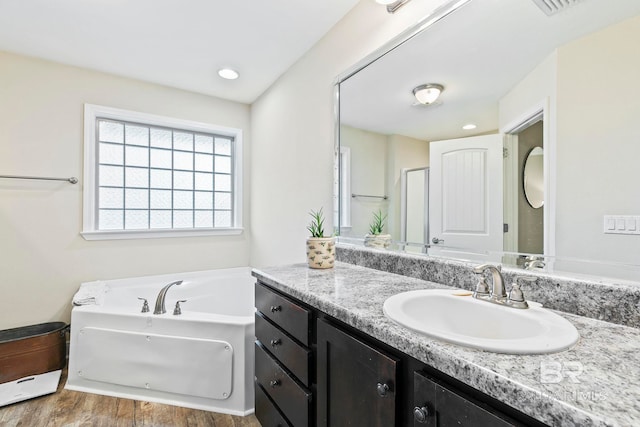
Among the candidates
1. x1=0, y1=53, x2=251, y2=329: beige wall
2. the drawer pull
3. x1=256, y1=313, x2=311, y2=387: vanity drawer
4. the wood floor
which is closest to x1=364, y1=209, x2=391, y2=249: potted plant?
x1=256, y1=313, x2=311, y2=387: vanity drawer

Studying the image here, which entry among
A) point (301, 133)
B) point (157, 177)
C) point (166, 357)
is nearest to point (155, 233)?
point (157, 177)

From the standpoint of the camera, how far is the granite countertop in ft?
1.45

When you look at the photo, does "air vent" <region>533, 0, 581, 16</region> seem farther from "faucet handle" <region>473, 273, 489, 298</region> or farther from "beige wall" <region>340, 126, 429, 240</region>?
"faucet handle" <region>473, 273, 489, 298</region>

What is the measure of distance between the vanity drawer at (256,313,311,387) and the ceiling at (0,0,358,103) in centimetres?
179

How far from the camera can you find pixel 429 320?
3.21ft

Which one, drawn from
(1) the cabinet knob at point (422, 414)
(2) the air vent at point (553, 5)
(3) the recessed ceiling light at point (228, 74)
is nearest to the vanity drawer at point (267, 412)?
(1) the cabinet knob at point (422, 414)

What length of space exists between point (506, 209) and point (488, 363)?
0.72 metres

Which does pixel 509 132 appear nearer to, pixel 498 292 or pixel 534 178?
pixel 534 178

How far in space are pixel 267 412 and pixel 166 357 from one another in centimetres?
→ 79

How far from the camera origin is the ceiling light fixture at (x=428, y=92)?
4.45 feet

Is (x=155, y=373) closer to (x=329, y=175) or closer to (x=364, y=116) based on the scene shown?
(x=329, y=175)

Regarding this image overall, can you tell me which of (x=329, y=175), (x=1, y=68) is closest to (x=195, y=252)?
(x=329, y=175)

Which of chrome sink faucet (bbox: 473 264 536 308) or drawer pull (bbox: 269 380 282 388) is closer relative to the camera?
chrome sink faucet (bbox: 473 264 536 308)

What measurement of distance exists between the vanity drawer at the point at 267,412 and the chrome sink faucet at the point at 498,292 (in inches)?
37.0
